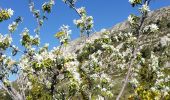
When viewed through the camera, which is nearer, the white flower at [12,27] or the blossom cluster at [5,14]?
the blossom cluster at [5,14]

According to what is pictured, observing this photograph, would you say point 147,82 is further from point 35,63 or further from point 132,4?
point 35,63

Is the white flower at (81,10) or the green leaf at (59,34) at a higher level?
the white flower at (81,10)

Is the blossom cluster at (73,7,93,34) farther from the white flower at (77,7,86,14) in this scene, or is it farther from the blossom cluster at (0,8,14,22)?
the blossom cluster at (0,8,14,22)

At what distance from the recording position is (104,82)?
19156 mm

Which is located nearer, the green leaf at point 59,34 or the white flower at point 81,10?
the green leaf at point 59,34

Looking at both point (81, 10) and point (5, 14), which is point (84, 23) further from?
point (5, 14)

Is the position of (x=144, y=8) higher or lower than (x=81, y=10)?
→ lower

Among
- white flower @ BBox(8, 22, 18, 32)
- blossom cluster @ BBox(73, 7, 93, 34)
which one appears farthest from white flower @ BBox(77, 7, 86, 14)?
white flower @ BBox(8, 22, 18, 32)

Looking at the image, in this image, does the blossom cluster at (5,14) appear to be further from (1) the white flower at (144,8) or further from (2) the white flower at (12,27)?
(1) the white flower at (144,8)

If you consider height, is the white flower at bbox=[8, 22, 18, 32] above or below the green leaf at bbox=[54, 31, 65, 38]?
above

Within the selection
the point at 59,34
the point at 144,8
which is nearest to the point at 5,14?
the point at 59,34

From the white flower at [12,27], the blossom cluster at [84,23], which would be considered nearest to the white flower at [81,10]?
the blossom cluster at [84,23]

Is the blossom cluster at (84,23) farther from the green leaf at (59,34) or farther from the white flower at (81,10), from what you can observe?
the green leaf at (59,34)

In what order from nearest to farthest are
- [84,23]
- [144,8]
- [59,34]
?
[59,34] → [144,8] → [84,23]
